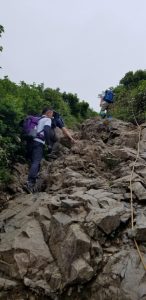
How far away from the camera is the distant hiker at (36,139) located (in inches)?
422

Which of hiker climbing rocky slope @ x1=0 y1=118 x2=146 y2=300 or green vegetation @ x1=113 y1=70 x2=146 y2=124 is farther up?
green vegetation @ x1=113 y1=70 x2=146 y2=124

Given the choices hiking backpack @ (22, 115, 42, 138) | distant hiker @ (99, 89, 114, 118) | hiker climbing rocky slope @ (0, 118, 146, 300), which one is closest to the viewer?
hiker climbing rocky slope @ (0, 118, 146, 300)

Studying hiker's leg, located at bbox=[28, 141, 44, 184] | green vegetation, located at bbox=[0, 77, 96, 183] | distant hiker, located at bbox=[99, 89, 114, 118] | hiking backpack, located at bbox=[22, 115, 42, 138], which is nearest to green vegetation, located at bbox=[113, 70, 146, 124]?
distant hiker, located at bbox=[99, 89, 114, 118]

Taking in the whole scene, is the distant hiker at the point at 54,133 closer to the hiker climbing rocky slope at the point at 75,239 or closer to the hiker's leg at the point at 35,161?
the hiker's leg at the point at 35,161

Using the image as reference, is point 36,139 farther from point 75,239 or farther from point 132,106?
point 132,106

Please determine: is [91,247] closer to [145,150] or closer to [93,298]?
[93,298]

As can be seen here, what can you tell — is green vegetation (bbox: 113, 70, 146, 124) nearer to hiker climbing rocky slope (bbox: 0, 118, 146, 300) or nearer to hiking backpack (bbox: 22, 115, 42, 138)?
hiking backpack (bbox: 22, 115, 42, 138)

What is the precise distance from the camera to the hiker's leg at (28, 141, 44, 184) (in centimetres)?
1069

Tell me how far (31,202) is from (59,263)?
2.44 meters

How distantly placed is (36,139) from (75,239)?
4.46 m

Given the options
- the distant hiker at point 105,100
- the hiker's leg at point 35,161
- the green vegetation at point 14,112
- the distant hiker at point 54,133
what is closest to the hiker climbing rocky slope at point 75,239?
the hiker's leg at point 35,161

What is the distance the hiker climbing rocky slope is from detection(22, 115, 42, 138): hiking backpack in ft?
5.17

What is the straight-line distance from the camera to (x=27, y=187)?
1070cm

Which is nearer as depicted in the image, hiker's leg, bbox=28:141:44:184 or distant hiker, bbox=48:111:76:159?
hiker's leg, bbox=28:141:44:184
